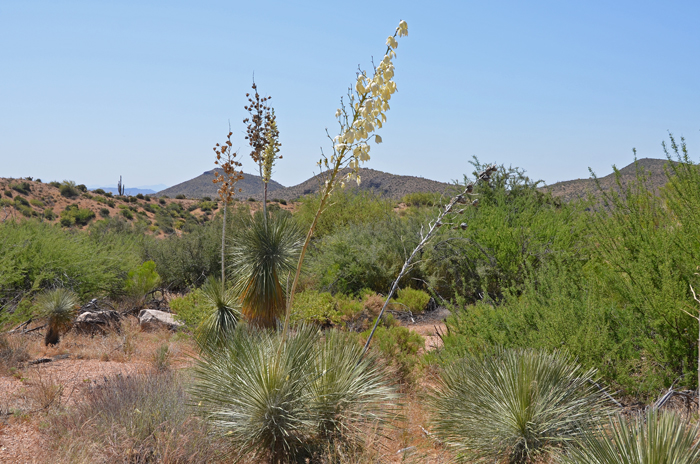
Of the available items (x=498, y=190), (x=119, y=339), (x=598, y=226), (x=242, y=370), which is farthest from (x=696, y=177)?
(x=119, y=339)

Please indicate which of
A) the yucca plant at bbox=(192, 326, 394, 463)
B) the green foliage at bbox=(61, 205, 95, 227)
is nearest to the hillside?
the green foliage at bbox=(61, 205, 95, 227)

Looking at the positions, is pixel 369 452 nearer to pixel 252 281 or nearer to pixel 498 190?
pixel 252 281

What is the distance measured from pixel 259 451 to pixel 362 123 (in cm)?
261

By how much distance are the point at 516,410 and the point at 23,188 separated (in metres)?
44.3

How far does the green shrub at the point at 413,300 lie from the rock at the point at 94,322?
6.50m

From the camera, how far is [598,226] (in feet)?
20.0

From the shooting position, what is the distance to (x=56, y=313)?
8227 mm

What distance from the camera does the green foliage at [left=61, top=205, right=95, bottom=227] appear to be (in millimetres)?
33022

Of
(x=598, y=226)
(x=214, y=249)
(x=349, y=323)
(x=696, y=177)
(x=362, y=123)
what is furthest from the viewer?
(x=214, y=249)

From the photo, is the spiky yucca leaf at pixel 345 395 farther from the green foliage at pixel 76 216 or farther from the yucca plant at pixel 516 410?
the green foliage at pixel 76 216

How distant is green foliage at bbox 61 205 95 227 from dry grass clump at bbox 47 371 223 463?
108 feet

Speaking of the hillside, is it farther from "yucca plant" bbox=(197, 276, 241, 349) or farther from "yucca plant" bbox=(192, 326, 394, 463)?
"yucca plant" bbox=(192, 326, 394, 463)

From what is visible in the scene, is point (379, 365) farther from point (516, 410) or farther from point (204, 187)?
point (204, 187)

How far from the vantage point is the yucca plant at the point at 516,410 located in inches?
135
